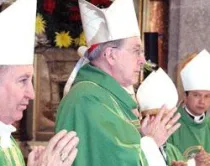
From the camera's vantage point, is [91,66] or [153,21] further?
[153,21]

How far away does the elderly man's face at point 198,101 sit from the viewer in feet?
→ 15.5

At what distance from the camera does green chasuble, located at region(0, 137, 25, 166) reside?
252 centimetres

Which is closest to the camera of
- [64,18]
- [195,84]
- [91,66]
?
[91,66]

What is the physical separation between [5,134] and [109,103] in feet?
2.95

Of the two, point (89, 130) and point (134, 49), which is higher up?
point (134, 49)

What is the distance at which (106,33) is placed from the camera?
11.6ft

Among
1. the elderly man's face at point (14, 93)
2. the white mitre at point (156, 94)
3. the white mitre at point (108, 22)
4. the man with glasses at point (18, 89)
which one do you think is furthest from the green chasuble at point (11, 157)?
the white mitre at point (156, 94)

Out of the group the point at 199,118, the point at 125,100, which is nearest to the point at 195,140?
the point at 199,118

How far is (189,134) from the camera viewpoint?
15.8ft

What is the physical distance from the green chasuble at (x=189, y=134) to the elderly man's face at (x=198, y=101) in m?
0.07

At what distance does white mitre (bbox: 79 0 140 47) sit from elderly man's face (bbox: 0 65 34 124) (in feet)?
3.35

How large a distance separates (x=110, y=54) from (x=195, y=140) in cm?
163

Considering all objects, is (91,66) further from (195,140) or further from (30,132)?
(30,132)

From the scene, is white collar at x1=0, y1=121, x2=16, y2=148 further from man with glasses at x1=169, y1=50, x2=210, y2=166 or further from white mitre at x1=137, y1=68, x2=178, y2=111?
man with glasses at x1=169, y1=50, x2=210, y2=166
